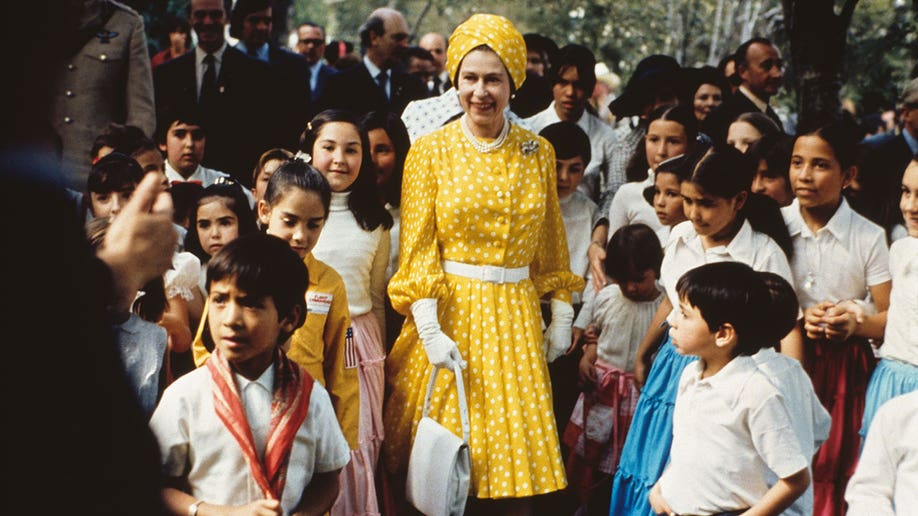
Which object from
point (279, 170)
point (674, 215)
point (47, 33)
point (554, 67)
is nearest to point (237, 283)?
point (279, 170)

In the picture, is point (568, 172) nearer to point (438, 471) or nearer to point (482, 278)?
point (482, 278)

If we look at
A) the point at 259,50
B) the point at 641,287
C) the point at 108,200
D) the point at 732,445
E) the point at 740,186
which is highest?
the point at 259,50

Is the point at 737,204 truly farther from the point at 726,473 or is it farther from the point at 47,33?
the point at 47,33

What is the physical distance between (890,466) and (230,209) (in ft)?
8.50

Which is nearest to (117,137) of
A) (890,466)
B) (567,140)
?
(567,140)

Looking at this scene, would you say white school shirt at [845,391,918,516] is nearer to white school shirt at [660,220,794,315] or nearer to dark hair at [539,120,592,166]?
white school shirt at [660,220,794,315]

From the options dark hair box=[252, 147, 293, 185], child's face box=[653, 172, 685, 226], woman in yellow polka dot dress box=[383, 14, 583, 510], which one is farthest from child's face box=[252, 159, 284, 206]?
child's face box=[653, 172, 685, 226]

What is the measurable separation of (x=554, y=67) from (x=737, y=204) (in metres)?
2.92

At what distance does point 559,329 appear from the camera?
5.07 metres

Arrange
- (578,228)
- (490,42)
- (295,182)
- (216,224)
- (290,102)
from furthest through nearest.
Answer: (290,102), (578,228), (490,42), (216,224), (295,182)

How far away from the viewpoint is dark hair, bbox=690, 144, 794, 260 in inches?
184

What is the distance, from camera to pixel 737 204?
476 centimetres

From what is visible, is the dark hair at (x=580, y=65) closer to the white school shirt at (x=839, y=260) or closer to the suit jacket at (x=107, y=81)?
the white school shirt at (x=839, y=260)

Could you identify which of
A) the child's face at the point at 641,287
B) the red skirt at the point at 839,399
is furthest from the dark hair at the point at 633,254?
the red skirt at the point at 839,399
